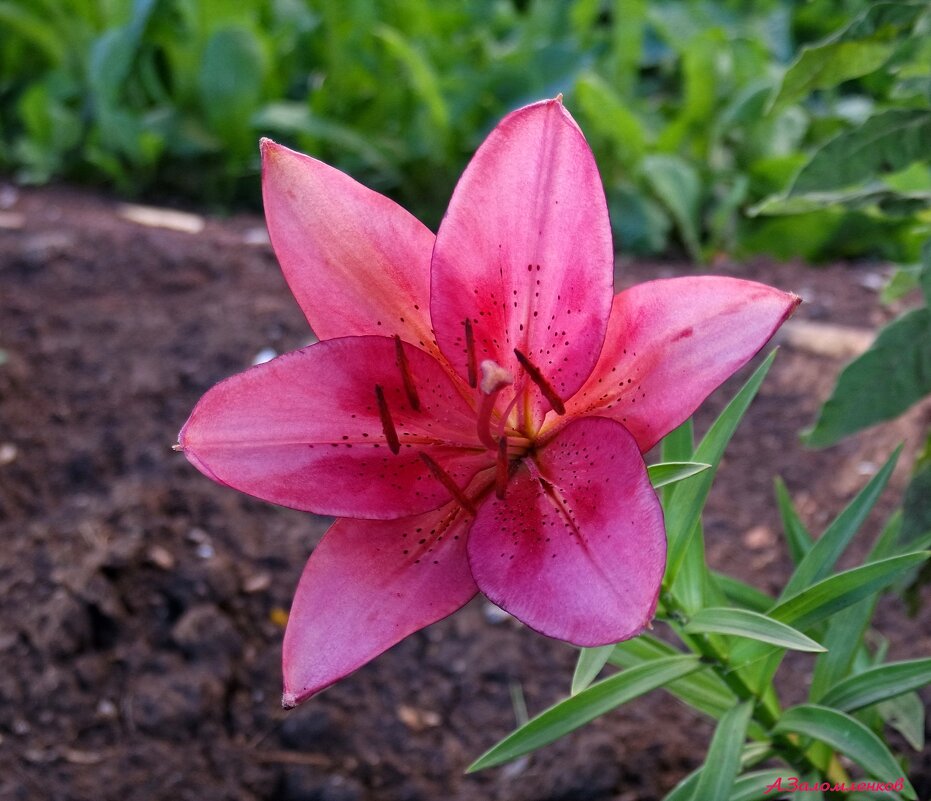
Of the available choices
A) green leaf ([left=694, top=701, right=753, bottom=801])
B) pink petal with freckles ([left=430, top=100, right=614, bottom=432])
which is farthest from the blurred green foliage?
pink petal with freckles ([left=430, top=100, right=614, bottom=432])

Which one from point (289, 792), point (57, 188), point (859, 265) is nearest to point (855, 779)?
point (289, 792)

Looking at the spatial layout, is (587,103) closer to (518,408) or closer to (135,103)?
(135,103)

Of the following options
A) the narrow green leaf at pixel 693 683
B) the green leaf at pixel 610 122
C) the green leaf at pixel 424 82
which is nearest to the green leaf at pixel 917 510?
the narrow green leaf at pixel 693 683

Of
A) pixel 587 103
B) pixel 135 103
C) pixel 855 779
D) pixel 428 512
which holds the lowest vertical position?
pixel 135 103

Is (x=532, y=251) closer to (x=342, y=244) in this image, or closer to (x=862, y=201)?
(x=342, y=244)

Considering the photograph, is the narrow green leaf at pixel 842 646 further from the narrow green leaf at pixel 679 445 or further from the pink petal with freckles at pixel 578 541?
the pink petal with freckles at pixel 578 541
